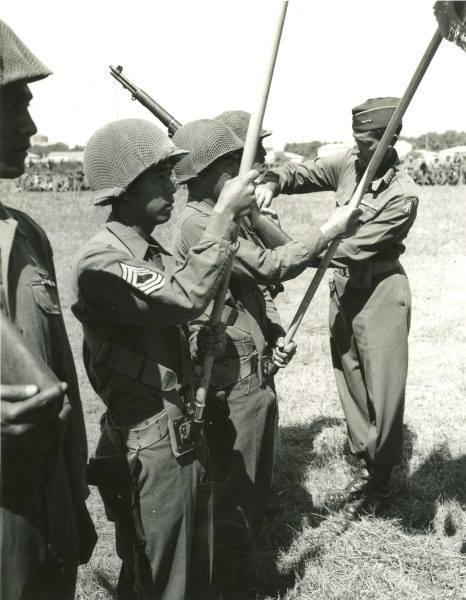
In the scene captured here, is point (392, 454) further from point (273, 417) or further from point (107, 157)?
point (107, 157)

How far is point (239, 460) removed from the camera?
3758 mm

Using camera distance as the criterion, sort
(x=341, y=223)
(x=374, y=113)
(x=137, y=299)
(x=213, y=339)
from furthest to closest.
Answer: (x=374, y=113) → (x=341, y=223) → (x=213, y=339) → (x=137, y=299)

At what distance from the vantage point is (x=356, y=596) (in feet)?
12.3

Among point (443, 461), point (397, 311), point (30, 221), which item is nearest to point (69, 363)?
point (30, 221)

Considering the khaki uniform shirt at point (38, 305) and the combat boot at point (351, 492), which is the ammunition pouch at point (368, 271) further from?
the khaki uniform shirt at point (38, 305)

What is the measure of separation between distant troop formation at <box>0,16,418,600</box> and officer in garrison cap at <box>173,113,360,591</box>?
1 cm

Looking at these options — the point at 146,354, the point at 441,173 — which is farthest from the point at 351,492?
the point at 441,173

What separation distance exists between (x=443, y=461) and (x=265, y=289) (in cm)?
213

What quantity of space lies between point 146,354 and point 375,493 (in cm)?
258

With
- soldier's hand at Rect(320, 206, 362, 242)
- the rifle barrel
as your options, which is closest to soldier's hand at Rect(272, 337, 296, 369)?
soldier's hand at Rect(320, 206, 362, 242)

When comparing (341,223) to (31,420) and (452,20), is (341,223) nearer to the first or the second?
(452,20)

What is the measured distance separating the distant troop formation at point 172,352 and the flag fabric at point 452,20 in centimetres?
97

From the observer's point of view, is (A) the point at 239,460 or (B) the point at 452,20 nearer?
(B) the point at 452,20

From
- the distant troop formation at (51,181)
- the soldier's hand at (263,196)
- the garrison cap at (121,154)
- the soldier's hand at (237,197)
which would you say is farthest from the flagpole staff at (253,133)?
the distant troop formation at (51,181)
